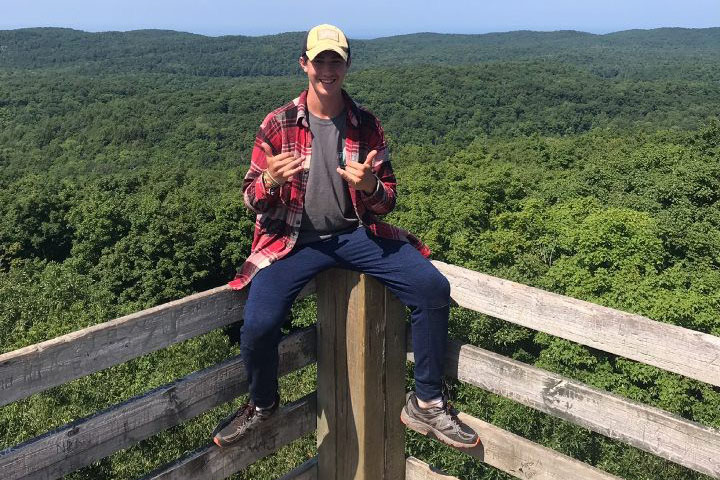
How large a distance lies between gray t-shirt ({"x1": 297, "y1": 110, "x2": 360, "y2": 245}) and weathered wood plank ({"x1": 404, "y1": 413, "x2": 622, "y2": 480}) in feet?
3.62

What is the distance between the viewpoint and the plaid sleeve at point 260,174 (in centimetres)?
285

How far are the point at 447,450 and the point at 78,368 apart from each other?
8.66 meters

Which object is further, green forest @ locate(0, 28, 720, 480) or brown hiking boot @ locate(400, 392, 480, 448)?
green forest @ locate(0, 28, 720, 480)

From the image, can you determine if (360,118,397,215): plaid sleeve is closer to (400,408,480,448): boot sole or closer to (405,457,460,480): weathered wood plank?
(400,408,480,448): boot sole

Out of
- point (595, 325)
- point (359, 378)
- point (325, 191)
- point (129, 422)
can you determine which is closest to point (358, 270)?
point (325, 191)

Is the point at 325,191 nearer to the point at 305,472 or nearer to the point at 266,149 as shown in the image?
the point at 266,149

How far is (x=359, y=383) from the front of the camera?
118 inches

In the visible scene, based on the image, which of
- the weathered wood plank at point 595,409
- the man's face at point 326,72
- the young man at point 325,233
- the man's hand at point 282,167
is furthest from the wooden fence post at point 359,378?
the man's face at point 326,72

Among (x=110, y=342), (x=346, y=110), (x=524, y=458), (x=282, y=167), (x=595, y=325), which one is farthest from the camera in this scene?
(x=346, y=110)

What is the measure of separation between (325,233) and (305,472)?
1.23m

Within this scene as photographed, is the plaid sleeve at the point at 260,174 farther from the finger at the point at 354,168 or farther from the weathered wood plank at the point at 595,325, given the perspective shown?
the weathered wood plank at the point at 595,325

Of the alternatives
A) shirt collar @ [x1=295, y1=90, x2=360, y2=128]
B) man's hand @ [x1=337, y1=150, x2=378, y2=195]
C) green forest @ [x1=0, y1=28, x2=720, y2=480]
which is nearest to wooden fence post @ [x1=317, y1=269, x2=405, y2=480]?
man's hand @ [x1=337, y1=150, x2=378, y2=195]

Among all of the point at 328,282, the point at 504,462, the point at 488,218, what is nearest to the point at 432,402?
the point at 504,462

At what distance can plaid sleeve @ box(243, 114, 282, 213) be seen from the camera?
2.85 meters
